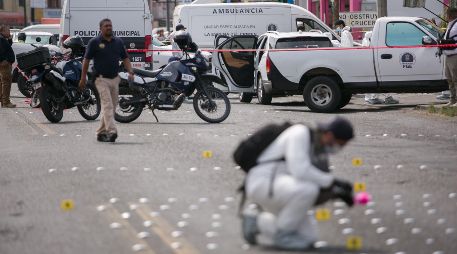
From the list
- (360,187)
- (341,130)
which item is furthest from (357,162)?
(341,130)

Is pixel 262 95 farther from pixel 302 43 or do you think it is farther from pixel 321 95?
pixel 321 95

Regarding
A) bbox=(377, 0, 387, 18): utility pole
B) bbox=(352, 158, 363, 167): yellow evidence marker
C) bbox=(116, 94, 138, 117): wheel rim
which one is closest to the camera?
bbox=(352, 158, 363, 167): yellow evidence marker

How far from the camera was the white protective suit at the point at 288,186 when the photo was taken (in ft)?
26.0

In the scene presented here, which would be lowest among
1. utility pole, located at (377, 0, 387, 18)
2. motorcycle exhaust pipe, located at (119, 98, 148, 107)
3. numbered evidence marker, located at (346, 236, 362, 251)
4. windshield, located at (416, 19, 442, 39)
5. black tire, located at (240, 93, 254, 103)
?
numbered evidence marker, located at (346, 236, 362, 251)

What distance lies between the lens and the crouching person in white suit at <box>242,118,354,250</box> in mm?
7918

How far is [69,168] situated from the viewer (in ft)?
43.6

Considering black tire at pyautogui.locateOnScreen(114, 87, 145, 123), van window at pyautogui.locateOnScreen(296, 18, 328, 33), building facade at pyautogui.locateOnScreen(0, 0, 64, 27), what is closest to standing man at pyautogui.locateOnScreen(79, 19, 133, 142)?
black tire at pyautogui.locateOnScreen(114, 87, 145, 123)

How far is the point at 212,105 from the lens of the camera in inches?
765

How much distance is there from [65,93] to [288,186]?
1276 cm

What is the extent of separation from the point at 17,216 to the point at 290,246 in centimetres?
297

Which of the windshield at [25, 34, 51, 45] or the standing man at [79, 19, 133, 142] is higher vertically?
the windshield at [25, 34, 51, 45]

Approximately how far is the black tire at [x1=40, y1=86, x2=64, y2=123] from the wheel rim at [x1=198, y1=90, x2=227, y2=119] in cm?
265

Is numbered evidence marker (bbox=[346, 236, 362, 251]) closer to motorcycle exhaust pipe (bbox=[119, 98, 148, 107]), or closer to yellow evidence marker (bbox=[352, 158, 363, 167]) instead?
yellow evidence marker (bbox=[352, 158, 363, 167])

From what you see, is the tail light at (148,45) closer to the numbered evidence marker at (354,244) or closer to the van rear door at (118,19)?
the van rear door at (118,19)
